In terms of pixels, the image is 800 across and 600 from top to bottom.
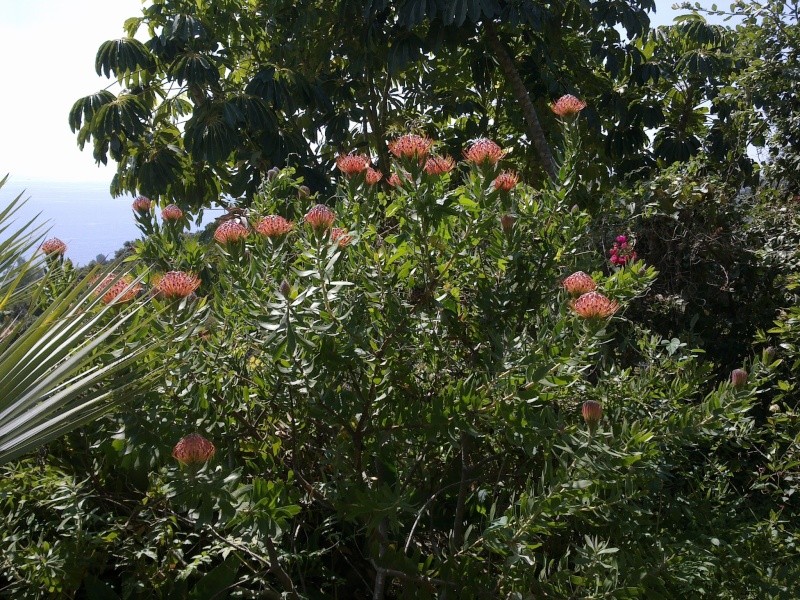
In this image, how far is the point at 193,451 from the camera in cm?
129

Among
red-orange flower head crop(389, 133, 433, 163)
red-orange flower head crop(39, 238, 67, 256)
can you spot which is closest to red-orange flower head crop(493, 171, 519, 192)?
red-orange flower head crop(389, 133, 433, 163)

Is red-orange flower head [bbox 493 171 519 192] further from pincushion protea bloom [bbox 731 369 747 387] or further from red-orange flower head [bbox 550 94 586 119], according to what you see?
pincushion protea bloom [bbox 731 369 747 387]

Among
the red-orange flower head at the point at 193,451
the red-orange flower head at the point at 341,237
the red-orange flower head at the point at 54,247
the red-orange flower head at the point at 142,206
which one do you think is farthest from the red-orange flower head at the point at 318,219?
the red-orange flower head at the point at 54,247

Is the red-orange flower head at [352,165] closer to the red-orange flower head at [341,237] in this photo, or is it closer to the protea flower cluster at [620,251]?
the red-orange flower head at [341,237]

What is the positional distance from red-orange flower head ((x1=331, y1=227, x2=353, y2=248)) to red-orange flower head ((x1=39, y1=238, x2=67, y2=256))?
0.82 m

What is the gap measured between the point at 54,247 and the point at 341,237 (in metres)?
0.90

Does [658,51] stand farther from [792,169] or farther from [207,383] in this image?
[207,383]

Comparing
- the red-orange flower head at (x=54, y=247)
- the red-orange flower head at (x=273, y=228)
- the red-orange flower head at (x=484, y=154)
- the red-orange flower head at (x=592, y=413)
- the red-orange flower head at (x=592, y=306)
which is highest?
the red-orange flower head at (x=54, y=247)

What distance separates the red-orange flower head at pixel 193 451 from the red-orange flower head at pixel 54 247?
1.00 metres

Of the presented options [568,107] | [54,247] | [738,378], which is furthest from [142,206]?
[738,378]

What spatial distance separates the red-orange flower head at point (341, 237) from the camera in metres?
1.68

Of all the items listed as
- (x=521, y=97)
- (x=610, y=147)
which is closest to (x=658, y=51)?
(x=610, y=147)

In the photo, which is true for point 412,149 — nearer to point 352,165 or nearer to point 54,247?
point 352,165

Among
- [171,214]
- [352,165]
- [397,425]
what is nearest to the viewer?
[397,425]
